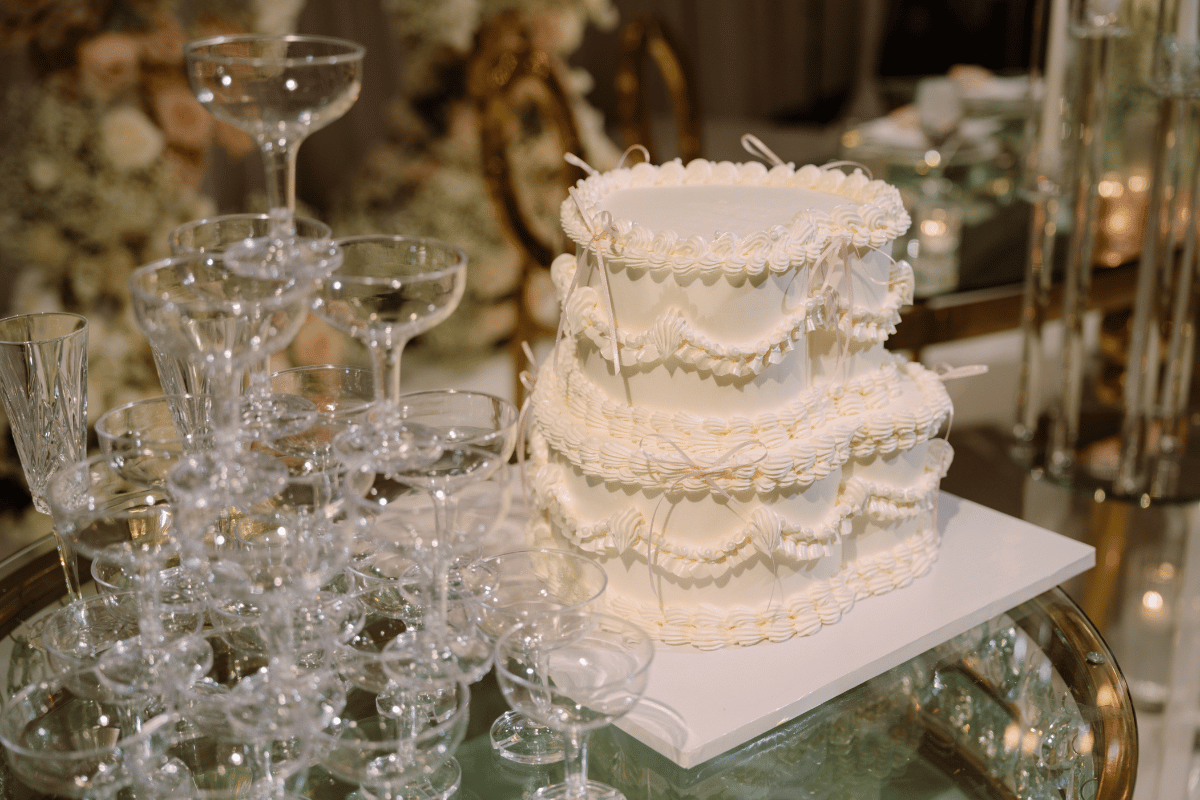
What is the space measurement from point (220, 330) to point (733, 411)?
1.94ft

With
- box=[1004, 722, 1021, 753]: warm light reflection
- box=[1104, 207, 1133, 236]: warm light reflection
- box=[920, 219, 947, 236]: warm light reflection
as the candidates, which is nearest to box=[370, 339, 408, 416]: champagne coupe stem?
box=[1004, 722, 1021, 753]: warm light reflection

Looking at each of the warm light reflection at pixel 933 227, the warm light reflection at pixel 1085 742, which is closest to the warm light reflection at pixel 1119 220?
the warm light reflection at pixel 933 227

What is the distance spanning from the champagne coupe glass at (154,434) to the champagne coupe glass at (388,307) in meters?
0.21

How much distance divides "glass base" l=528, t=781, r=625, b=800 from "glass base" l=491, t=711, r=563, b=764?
42 mm

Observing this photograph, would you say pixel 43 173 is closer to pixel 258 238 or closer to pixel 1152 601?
pixel 258 238

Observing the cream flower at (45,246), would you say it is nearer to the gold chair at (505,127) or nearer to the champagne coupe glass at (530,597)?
the gold chair at (505,127)

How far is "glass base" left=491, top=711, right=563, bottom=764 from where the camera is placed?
1.14 meters

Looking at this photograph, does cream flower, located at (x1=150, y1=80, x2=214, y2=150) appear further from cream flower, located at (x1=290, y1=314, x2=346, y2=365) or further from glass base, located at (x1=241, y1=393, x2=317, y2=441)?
glass base, located at (x1=241, y1=393, x2=317, y2=441)

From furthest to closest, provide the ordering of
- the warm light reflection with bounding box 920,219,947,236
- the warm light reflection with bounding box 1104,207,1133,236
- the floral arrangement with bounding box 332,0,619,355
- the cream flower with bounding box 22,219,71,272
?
the floral arrangement with bounding box 332,0,619,355 → the warm light reflection with bounding box 1104,207,1133,236 → the cream flower with bounding box 22,219,71,272 → the warm light reflection with bounding box 920,219,947,236

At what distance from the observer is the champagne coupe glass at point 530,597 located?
108 centimetres

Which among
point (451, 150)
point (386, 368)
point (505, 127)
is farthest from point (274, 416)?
point (451, 150)

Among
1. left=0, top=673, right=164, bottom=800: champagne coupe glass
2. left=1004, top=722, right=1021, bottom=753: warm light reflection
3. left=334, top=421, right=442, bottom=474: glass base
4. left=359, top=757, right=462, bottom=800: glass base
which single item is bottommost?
left=1004, top=722, right=1021, bottom=753: warm light reflection

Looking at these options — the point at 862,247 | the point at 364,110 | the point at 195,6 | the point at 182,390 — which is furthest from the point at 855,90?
the point at 182,390

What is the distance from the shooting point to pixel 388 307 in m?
0.98
